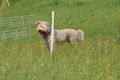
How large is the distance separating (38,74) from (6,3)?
1183 inches

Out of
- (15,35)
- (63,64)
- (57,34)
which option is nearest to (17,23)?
(15,35)

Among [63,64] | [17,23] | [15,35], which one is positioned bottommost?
[63,64]

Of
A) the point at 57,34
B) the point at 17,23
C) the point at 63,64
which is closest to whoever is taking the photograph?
the point at 63,64

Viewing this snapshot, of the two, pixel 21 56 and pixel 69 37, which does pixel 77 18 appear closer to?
pixel 69 37

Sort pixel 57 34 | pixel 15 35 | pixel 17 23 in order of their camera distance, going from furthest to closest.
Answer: pixel 17 23
pixel 15 35
pixel 57 34

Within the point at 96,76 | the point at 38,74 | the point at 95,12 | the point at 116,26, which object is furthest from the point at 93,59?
the point at 95,12

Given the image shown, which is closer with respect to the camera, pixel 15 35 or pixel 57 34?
pixel 57 34

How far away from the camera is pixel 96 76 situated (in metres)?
6.11

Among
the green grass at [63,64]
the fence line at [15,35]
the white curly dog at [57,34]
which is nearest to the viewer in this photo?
the green grass at [63,64]

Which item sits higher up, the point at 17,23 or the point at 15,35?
the point at 17,23

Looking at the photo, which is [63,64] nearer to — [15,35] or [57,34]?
[57,34]

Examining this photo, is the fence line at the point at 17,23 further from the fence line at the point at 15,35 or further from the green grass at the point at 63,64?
the green grass at the point at 63,64

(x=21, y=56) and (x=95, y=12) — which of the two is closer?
(x=21, y=56)

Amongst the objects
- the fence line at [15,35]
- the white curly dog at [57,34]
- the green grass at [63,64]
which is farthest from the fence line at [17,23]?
the green grass at [63,64]
